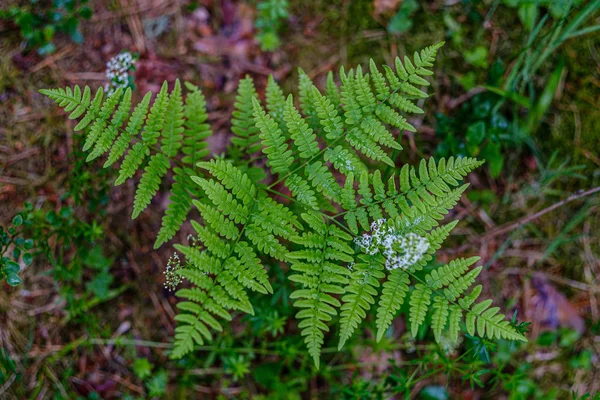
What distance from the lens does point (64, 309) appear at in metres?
4.34

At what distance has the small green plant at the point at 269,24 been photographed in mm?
4586

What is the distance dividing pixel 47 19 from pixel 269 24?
2.15 metres

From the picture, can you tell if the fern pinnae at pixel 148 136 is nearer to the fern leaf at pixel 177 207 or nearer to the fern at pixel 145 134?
the fern at pixel 145 134

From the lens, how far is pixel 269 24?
4.72 metres

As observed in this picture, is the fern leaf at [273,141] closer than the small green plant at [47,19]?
Yes

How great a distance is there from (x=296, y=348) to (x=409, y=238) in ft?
5.30

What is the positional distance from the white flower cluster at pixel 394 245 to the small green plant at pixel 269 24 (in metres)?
2.49

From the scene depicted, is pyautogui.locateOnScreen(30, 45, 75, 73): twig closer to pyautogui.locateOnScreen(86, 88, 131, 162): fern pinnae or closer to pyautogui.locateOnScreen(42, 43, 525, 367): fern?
pyautogui.locateOnScreen(42, 43, 525, 367): fern

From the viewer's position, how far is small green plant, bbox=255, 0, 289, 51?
4.59 m

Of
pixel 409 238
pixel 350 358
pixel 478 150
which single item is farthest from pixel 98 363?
pixel 478 150

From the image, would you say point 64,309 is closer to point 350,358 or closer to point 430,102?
point 350,358

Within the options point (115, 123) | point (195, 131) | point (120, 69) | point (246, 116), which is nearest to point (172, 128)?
point (195, 131)

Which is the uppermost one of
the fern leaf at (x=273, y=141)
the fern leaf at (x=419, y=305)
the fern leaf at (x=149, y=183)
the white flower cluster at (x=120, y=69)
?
the white flower cluster at (x=120, y=69)

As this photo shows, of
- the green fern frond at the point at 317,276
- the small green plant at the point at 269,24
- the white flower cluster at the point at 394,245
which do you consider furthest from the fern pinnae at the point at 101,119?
the small green plant at the point at 269,24
